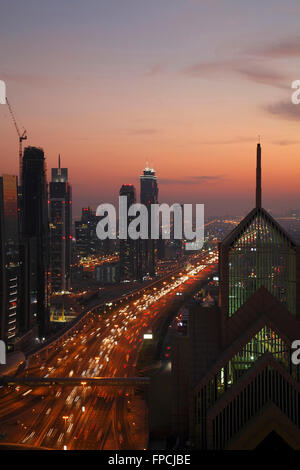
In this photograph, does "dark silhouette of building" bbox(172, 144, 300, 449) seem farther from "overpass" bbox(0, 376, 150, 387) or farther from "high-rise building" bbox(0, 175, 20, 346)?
"high-rise building" bbox(0, 175, 20, 346)

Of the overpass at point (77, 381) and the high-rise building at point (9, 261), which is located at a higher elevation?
the high-rise building at point (9, 261)

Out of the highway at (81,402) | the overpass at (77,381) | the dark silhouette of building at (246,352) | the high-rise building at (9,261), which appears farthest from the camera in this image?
the high-rise building at (9,261)

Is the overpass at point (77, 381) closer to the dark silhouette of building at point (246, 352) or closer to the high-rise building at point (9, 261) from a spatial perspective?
the dark silhouette of building at point (246, 352)

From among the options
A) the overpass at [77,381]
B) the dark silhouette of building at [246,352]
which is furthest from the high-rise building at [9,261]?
the dark silhouette of building at [246,352]

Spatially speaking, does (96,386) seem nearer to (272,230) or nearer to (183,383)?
(183,383)

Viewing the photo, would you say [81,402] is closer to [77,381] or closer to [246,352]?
[77,381]

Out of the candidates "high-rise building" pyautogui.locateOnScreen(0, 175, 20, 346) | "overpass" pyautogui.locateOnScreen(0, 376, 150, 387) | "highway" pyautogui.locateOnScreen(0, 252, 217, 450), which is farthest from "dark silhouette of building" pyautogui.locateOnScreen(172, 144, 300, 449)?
"high-rise building" pyautogui.locateOnScreen(0, 175, 20, 346)

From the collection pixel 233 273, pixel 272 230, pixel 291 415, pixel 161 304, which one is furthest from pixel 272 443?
pixel 161 304

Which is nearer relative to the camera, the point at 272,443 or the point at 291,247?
the point at 272,443
